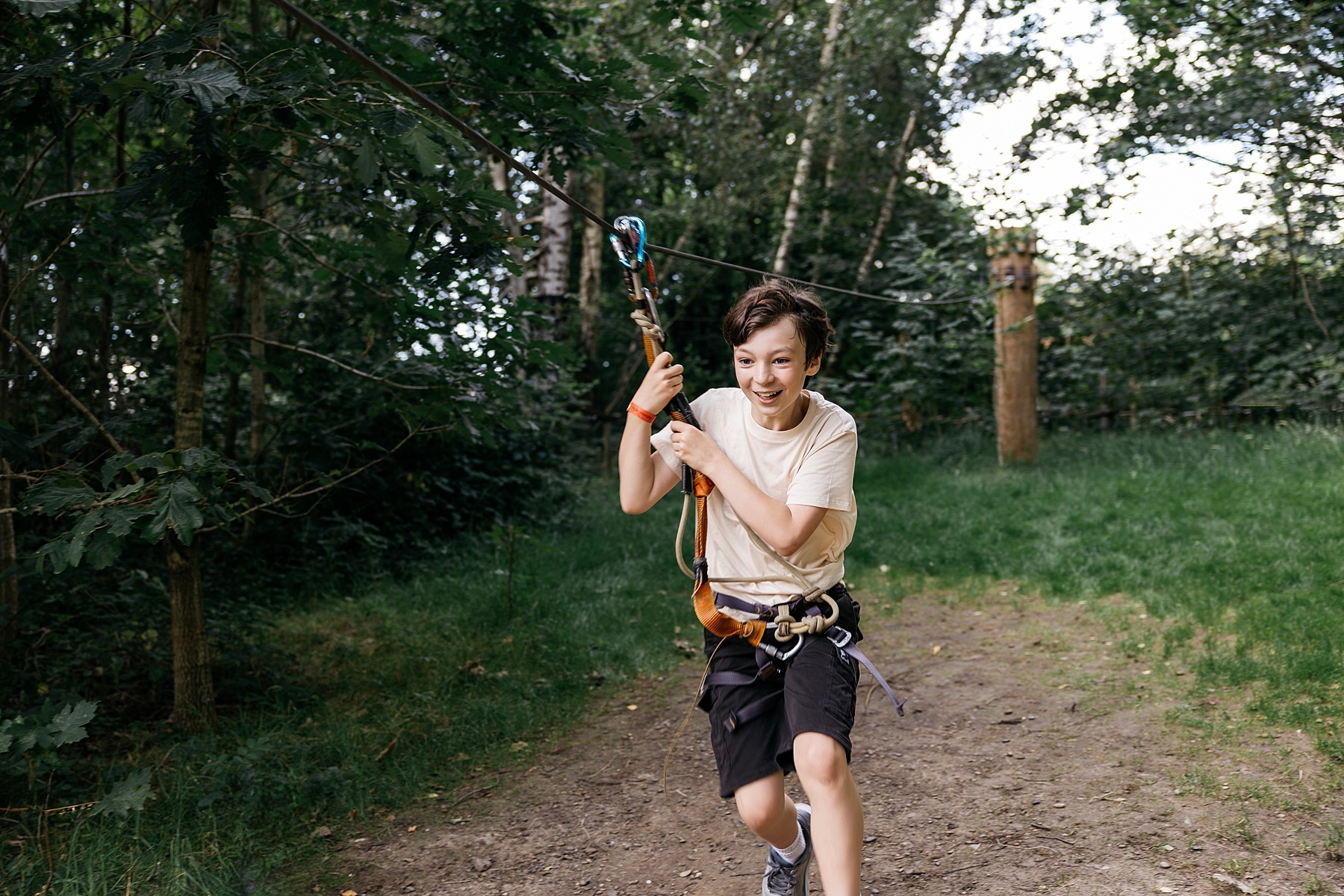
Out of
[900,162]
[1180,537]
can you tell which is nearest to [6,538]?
[1180,537]

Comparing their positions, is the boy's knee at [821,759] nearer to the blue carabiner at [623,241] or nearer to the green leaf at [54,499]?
the blue carabiner at [623,241]

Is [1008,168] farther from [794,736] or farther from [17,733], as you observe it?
[17,733]

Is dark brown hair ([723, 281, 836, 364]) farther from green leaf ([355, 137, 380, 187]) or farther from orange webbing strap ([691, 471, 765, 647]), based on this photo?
green leaf ([355, 137, 380, 187])

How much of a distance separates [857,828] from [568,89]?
3028mm

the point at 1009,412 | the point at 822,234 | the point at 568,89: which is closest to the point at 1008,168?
the point at 1009,412

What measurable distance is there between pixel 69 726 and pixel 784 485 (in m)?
2.17

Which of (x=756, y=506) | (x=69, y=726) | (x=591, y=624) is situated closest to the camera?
(x=756, y=506)

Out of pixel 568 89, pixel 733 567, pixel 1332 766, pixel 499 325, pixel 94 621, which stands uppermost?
pixel 568 89

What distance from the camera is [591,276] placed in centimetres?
1366

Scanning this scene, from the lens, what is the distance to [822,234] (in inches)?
631

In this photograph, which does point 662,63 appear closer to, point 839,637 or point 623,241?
point 623,241

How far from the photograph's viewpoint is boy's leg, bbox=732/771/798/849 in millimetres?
2625

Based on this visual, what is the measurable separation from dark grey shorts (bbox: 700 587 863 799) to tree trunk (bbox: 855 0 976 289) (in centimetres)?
1347

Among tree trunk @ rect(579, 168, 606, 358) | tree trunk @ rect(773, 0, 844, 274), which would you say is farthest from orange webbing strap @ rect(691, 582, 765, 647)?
tree trunk @ rect(773, 0, 844, 274)
